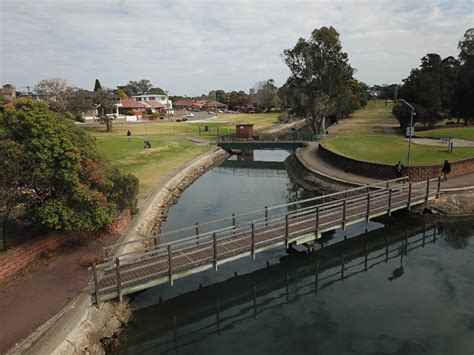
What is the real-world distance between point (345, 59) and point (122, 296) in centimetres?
4939

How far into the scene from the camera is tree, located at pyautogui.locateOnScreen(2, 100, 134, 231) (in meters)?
16.0

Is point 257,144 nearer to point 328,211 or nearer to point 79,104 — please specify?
point 79,104

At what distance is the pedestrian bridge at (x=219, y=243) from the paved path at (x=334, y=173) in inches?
102

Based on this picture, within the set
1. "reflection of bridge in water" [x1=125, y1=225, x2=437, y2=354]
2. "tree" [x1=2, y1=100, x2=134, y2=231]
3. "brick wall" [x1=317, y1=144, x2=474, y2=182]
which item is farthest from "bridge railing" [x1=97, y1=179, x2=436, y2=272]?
"tree" [x1=2, y1=100, x2=134, y2=231]

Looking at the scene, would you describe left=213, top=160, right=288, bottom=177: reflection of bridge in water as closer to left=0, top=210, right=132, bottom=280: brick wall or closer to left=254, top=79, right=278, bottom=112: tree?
left=0, top=210, right=132, bottom=280: brick wall

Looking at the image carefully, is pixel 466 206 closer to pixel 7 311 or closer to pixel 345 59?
pixel 7 311

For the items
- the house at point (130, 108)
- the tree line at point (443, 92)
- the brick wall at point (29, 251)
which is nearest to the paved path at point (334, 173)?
the tree line at point (443, 92)

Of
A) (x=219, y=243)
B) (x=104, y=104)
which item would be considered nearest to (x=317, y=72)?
(x=104, y=104)

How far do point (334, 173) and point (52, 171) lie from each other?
24.5 meters

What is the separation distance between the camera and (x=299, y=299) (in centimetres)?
1688

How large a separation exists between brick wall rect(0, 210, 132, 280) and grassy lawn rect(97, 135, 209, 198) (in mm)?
10467

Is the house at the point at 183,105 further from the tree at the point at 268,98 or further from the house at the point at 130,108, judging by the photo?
the house at the point at 130,108

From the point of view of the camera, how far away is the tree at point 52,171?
52.6 ft

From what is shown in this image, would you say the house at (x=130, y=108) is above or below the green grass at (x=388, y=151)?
above
